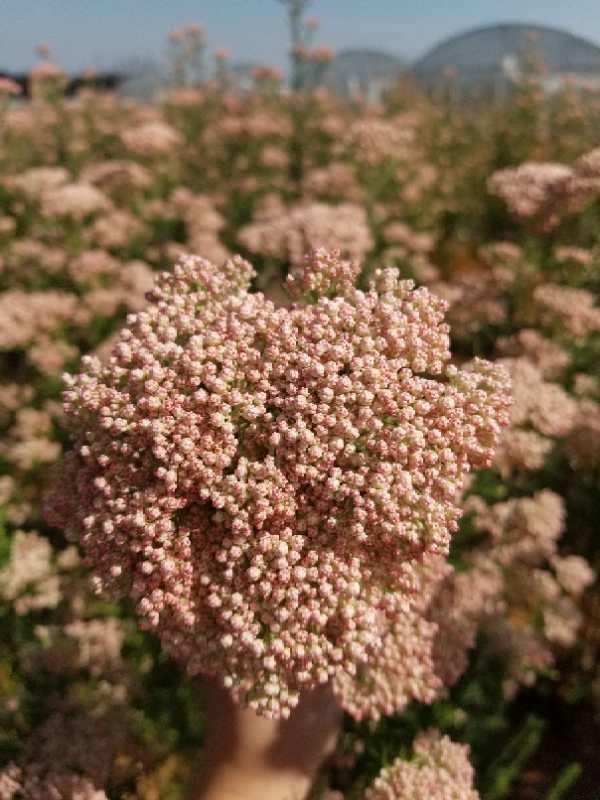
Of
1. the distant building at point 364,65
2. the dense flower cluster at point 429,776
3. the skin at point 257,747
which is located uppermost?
the distant building at point 364,65

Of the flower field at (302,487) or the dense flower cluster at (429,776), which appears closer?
the flower field at (302,487)

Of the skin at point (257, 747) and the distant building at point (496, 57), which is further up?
the distant building at point (496, 57)

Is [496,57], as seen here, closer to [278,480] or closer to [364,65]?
[364,65]

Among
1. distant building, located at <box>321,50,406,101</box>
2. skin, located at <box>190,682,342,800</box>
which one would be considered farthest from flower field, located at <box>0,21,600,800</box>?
distant building, located at <box>321,50,406,101</box>

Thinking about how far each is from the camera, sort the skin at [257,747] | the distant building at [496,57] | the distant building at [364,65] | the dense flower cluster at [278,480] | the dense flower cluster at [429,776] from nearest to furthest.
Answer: the dense flower cluster at [278,480] → the skin at [257,747] → the dense flower cluster at [429,776] → the distant building at [496,57] → the distant building at [364,65]

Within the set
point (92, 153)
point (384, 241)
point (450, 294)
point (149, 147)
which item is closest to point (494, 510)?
point (450, 294)

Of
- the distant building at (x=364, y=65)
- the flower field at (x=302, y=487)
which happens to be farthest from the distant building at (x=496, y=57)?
the flower field at (x=302, y=487)

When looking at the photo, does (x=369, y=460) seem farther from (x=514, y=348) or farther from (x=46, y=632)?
(x=514, y=348)

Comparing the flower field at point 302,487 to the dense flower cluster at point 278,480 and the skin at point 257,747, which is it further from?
the skin at point 257,747

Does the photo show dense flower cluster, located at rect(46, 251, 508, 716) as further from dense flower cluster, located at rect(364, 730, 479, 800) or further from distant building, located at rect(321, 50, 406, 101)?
distant building, located at rect(321, 50, 406, 101)
